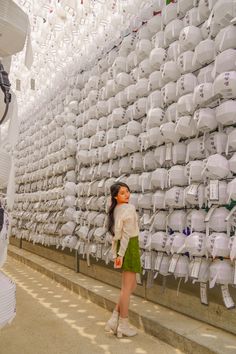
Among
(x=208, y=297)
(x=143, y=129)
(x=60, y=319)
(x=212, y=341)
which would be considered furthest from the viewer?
(x=143, y=129)

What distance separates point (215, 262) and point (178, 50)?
206cm

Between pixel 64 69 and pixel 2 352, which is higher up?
pixel 64 69

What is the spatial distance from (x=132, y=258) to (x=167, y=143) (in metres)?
1.23

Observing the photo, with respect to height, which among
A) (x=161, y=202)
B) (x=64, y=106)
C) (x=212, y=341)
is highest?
(x=64, y=106)

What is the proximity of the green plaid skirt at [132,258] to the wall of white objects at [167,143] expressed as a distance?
33 cm

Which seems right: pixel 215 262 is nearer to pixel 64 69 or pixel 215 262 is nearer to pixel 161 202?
pixel 161 202

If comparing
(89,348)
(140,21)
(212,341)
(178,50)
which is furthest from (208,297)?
(140,21)

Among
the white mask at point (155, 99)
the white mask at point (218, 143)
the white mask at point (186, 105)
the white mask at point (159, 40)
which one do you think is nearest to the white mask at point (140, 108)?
the white mask at point (155, 99)

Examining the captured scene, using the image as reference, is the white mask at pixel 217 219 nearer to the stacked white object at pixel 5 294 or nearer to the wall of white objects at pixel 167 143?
the wall of white objects at pixel 167 143

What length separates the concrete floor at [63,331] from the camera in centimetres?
317

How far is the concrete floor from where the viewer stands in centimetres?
317

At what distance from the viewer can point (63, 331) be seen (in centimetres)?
364

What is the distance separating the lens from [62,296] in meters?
5.13

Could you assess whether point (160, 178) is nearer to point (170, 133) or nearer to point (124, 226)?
point (170, 133)
